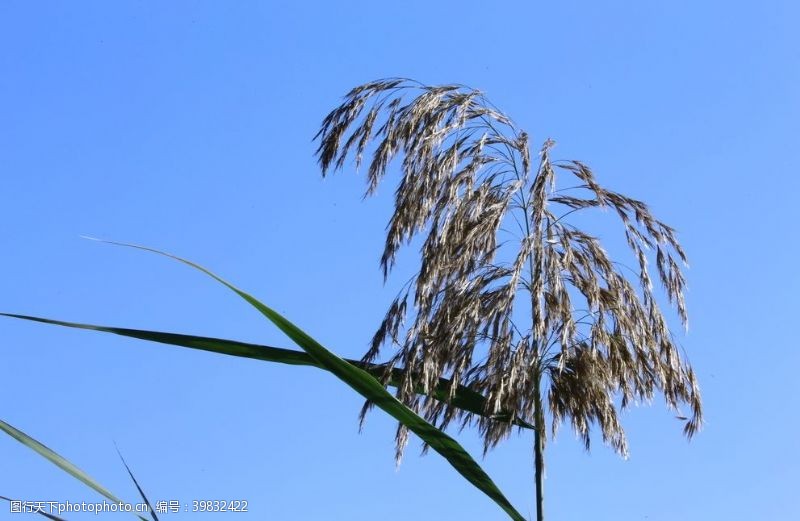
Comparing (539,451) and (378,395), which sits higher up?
(539,451)

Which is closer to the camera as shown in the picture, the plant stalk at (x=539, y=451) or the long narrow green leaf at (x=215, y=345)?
the long narrow green leaf at (x=215, y=345)

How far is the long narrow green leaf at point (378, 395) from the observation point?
848 mm

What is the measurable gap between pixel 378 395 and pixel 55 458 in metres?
0.27

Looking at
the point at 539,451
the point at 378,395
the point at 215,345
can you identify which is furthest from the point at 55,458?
the point at 539,451

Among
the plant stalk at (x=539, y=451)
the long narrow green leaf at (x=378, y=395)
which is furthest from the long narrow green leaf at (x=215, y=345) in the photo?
the plant stalk at (x=539, y=451)

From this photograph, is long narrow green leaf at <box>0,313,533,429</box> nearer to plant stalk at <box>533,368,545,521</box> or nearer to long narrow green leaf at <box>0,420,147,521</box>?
long narrow green leaf at <box>0,420,147,521</box>

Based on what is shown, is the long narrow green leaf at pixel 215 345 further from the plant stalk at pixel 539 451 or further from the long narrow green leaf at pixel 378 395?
the plant stalk at pixel 539 451

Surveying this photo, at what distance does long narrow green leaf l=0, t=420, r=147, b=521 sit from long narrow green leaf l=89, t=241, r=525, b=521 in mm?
184

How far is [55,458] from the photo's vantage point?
34.7 inches

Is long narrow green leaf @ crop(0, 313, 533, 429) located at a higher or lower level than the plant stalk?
lower

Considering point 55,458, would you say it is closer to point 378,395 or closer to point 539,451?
point 378,395

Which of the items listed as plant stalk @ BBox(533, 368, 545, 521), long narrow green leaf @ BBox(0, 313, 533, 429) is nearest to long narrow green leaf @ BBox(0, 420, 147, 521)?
long narrow green leaf @ BBox(0, 313, 533, 429)

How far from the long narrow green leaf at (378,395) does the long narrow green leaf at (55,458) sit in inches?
7.3

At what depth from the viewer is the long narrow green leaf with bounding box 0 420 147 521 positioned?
0.87 metres
